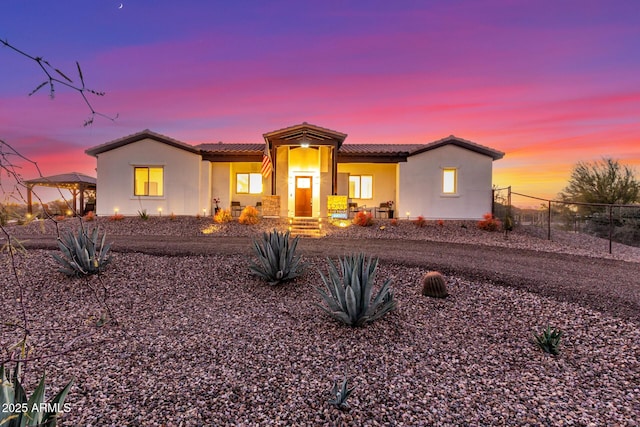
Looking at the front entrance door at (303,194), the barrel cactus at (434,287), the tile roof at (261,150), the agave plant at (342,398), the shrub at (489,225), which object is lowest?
the agave plant at (342,398)

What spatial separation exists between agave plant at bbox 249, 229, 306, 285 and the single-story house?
10.2 m

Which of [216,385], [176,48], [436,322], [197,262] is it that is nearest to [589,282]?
[436,322]

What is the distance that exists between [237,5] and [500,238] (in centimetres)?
1224

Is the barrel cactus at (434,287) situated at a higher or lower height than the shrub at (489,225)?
lower

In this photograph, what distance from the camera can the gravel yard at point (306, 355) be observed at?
336 cm

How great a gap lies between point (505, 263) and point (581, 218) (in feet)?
53.4

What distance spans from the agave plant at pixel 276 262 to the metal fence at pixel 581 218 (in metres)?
11.8

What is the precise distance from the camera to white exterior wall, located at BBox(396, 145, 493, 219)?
58.9ft

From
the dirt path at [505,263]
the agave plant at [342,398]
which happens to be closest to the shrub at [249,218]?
the dirt path at [505,263]

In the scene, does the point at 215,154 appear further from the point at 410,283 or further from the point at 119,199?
the point at 410,283

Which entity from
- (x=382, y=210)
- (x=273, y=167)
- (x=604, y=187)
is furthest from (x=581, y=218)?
(x=273, y=167)

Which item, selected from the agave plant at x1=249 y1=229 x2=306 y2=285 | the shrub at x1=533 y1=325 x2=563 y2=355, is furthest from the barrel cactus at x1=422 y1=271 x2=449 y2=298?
the agave plant at x1=249 y1=229 x2=306 y2=285

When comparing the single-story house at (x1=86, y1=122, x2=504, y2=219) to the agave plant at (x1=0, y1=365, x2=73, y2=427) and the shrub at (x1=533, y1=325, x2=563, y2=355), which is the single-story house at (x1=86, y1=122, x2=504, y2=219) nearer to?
the shrub at (x1=533, y1=325, x2=563, y2=355)

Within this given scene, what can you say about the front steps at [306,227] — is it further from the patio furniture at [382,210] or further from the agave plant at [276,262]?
the agave plant at [276,262]
